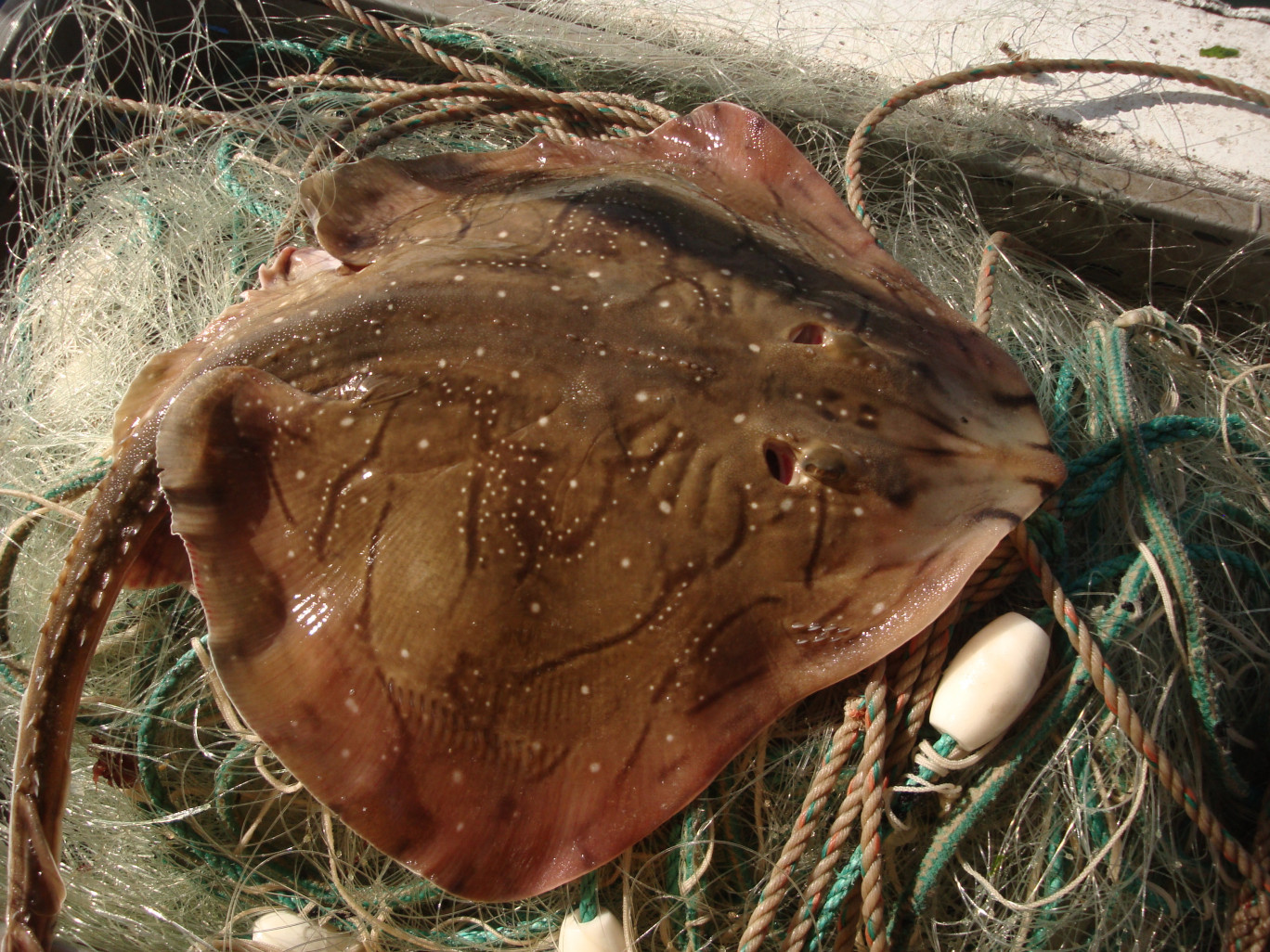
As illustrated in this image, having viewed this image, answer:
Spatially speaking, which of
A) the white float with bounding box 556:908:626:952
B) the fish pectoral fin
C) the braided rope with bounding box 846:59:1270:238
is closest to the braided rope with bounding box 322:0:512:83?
the braided rope with bounding box 846:59:1270:238

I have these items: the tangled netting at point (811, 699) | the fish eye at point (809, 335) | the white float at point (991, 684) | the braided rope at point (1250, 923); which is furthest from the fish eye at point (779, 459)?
the braided rope at point (1250, 923)

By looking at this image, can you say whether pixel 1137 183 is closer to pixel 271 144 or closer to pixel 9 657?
pixel 271 144

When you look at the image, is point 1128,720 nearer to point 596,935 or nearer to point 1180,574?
point 1180,574

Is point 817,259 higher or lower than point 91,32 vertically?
lower

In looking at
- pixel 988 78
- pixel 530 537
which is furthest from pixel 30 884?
pixel 988 78

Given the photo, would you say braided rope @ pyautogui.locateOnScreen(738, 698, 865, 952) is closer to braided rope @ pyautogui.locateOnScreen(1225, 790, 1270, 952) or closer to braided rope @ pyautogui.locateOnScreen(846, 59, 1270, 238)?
braided rope @ pyautogui.locateOnScreen(1225, 790, 1270, 952)

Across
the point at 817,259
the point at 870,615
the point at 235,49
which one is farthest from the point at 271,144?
the point at 870,615
